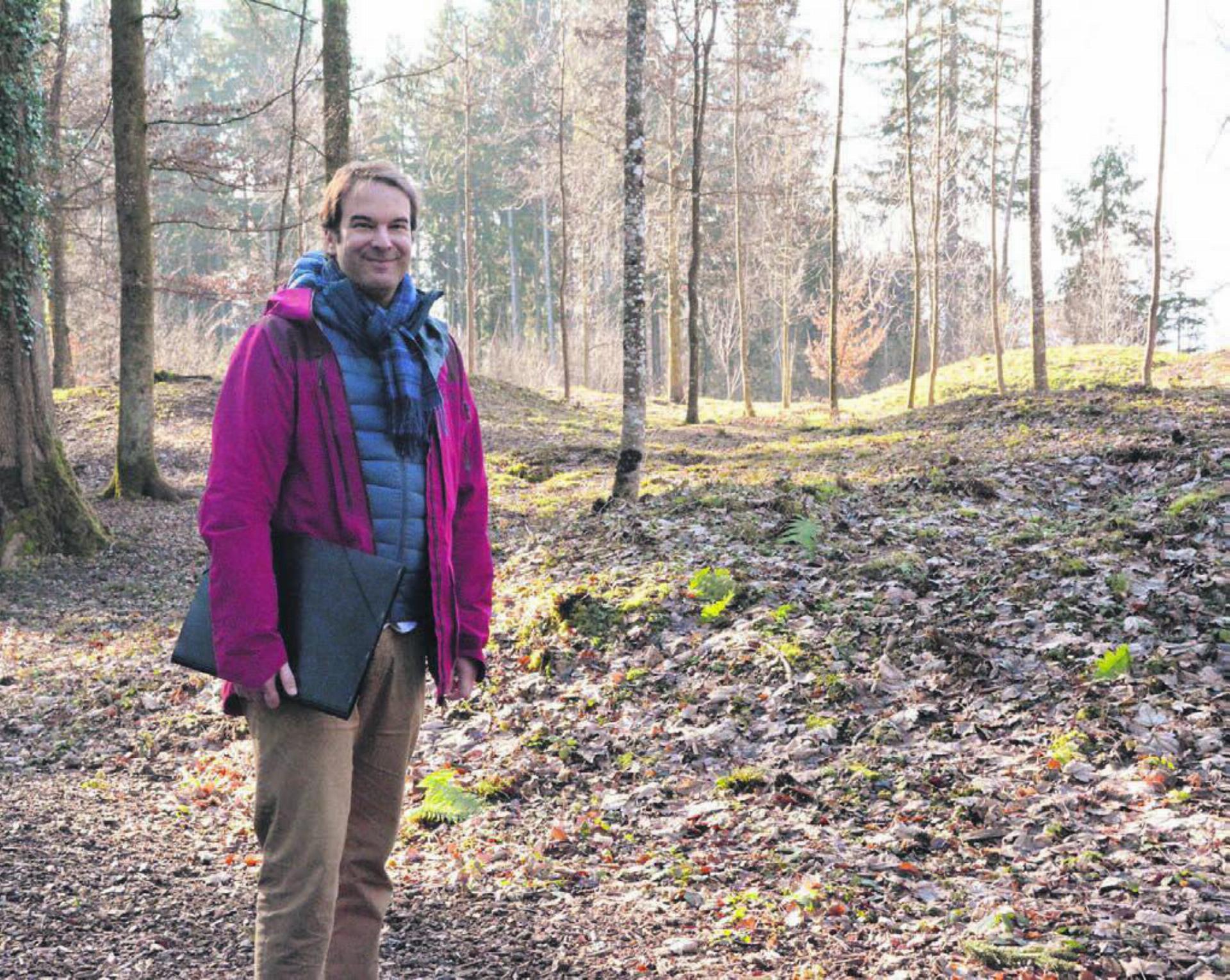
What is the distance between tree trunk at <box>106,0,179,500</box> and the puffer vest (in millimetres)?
10582

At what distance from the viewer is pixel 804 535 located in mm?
7684

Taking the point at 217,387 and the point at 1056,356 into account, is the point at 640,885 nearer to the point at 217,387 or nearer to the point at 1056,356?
the point at 217,387

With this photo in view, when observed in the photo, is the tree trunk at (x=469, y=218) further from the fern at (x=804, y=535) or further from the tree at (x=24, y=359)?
the fern at (x=804, y=535)

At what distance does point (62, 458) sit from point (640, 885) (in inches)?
333

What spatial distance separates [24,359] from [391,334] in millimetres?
8804

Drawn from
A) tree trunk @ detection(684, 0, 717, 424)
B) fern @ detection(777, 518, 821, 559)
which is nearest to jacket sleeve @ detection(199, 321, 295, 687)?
fern @ detection(777, 518, 821, 559)

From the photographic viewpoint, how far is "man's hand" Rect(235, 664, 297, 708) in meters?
2.42

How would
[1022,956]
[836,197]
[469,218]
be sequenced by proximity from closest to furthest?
[1022,956], [836,197], [469,218]

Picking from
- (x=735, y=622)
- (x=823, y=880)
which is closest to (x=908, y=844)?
(x=823, y=880)

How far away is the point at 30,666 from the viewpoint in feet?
24.5

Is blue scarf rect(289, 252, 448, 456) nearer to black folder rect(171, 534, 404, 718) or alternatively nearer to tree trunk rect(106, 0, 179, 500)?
black folder rect(171, 534, 404, 718)

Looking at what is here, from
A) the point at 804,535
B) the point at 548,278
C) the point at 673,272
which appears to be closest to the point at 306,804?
the point at 804,535

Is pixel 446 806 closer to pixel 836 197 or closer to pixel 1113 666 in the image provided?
pixel 1113 666

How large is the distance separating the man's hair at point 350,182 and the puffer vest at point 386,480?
1.18 ft
